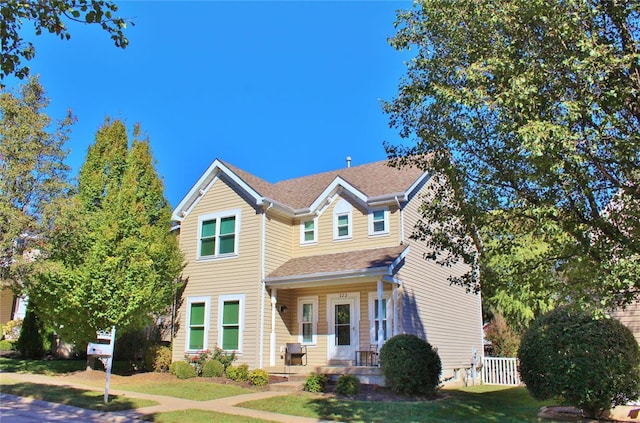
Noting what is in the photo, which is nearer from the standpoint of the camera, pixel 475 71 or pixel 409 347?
pixel 475 71

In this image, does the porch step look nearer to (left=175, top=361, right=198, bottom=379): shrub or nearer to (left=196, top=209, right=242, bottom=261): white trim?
(left=175, top=361, right=198, bottom=379): shrub

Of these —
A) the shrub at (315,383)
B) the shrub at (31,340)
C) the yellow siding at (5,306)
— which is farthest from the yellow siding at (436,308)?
the yellow siding at (5,306)

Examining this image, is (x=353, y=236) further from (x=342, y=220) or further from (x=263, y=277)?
(x=263, y=277)

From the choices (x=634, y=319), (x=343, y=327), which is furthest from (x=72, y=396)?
(x=634, y=319)

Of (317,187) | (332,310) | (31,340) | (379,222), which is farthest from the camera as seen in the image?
(317,187)

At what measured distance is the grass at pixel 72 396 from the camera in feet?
36.8

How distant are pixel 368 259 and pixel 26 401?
10342 mm

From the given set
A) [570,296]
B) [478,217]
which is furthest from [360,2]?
[570,296]

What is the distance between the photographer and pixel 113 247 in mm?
16266

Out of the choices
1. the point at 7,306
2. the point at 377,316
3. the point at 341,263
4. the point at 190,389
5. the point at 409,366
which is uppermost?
the point at 341,263

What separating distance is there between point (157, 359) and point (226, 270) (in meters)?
4.16

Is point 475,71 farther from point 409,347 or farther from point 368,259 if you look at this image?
point 368,259

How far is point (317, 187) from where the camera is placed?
2242cm

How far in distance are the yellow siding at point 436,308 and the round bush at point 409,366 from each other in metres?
2.11
